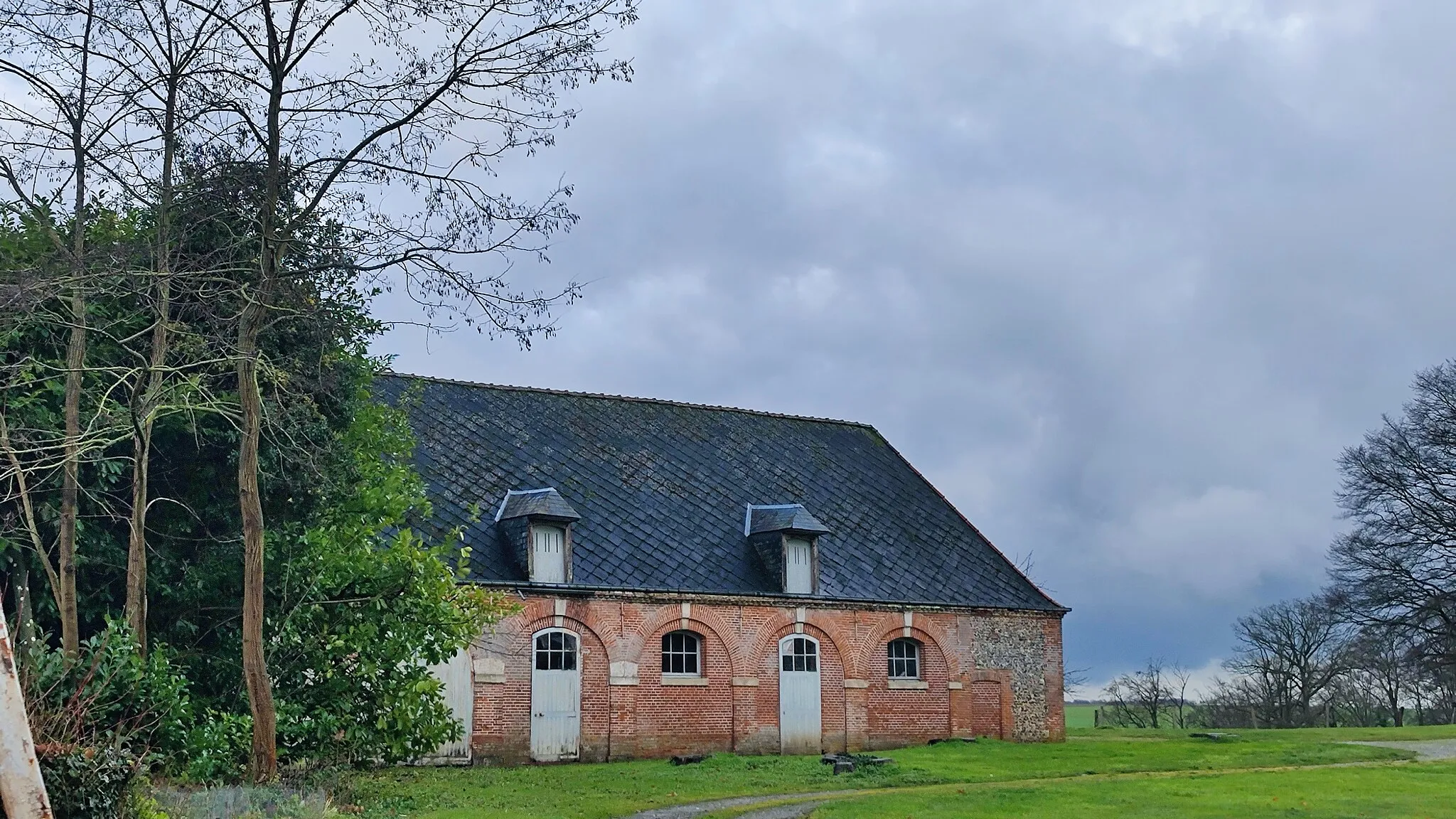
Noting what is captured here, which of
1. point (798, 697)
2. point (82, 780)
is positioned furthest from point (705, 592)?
point (82, 780)

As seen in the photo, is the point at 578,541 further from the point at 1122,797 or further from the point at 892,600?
the point at 1122,797

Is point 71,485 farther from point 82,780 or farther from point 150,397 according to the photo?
point 82,780

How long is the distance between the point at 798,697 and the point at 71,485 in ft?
51.8

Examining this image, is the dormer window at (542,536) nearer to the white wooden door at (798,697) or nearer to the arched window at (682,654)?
the arched window at (682,654)

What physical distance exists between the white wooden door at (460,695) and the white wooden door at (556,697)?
48.5 inches

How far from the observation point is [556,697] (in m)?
24.0

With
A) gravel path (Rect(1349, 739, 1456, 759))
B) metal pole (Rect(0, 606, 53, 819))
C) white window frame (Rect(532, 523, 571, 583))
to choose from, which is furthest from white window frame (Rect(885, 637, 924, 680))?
metal pole (Rect(0, 606, 53, 819))

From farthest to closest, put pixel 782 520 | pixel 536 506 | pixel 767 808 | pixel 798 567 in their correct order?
1. pixel 782 520
2. pixel 798 567
3. pixel 536 506
4. pixel 767 808

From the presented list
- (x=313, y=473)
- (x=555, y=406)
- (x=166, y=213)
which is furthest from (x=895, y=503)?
(x=166, y=213)

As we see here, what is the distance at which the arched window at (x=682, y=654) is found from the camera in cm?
2544

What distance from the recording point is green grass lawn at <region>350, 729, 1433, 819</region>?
16031 millimetres

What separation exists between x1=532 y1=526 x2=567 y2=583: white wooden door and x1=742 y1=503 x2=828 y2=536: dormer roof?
4883 mm

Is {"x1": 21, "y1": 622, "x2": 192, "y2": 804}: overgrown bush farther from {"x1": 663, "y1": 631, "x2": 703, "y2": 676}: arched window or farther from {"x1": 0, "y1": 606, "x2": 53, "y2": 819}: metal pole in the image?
{"x1": 663, "y1": 631, "x2": 703, "y2": 676}: arched window

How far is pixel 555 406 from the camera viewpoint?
2944 cm
